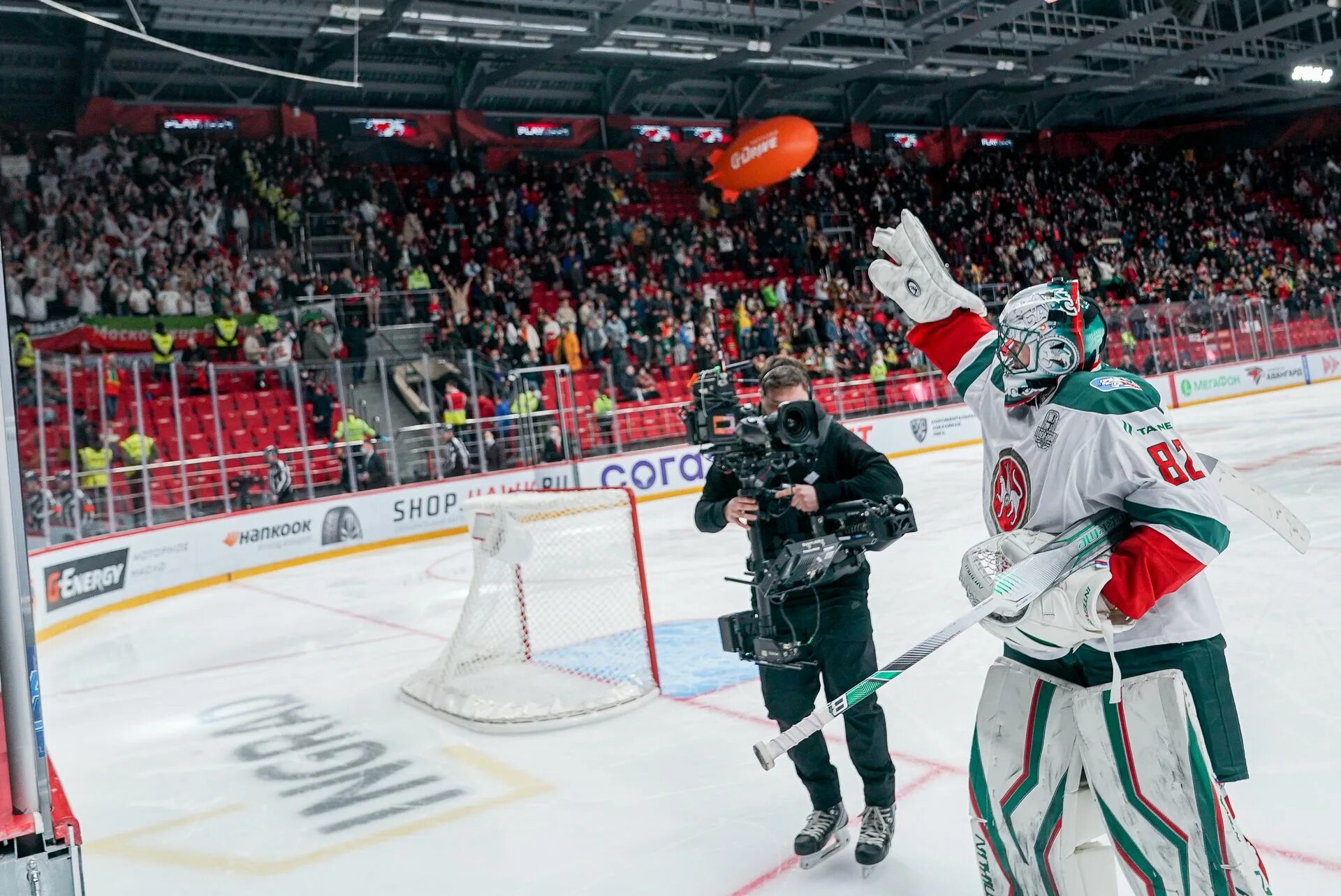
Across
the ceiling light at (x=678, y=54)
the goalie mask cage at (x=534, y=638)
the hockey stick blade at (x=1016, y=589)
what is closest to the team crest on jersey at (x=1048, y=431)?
the hockey stick blade at (x=1016, y=589)

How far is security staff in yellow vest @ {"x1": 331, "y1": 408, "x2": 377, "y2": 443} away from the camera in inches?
484

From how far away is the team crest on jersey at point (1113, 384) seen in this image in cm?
195

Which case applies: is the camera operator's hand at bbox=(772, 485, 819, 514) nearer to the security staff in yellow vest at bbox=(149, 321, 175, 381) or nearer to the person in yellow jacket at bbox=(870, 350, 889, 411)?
the security staff in yellow vest at bbox=(149, 321, 175, 381)

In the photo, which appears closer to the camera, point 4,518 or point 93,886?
point 4,518

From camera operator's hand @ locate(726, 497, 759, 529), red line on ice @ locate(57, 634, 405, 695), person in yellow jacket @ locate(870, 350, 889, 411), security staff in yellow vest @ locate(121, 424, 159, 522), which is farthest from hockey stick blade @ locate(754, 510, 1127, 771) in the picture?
person in yellow jacket @ locate(870, 350, 889, 411)

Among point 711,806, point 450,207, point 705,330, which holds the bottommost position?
point 711,806

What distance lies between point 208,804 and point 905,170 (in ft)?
85.5

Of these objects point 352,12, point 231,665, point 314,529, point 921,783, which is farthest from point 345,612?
point 352,12

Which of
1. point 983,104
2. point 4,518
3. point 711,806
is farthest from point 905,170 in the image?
point 4,518

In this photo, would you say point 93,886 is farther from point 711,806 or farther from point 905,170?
point 905,170

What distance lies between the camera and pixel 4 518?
4.25 ft

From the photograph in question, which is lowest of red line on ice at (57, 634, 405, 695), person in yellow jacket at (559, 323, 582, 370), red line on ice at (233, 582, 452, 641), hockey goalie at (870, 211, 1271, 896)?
red line on ice at (57, 634, 405, 695)

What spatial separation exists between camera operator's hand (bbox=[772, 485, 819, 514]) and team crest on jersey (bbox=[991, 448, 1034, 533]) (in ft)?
2.70

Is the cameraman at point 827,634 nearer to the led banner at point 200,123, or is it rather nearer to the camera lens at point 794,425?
the camera lens at point 794,425
